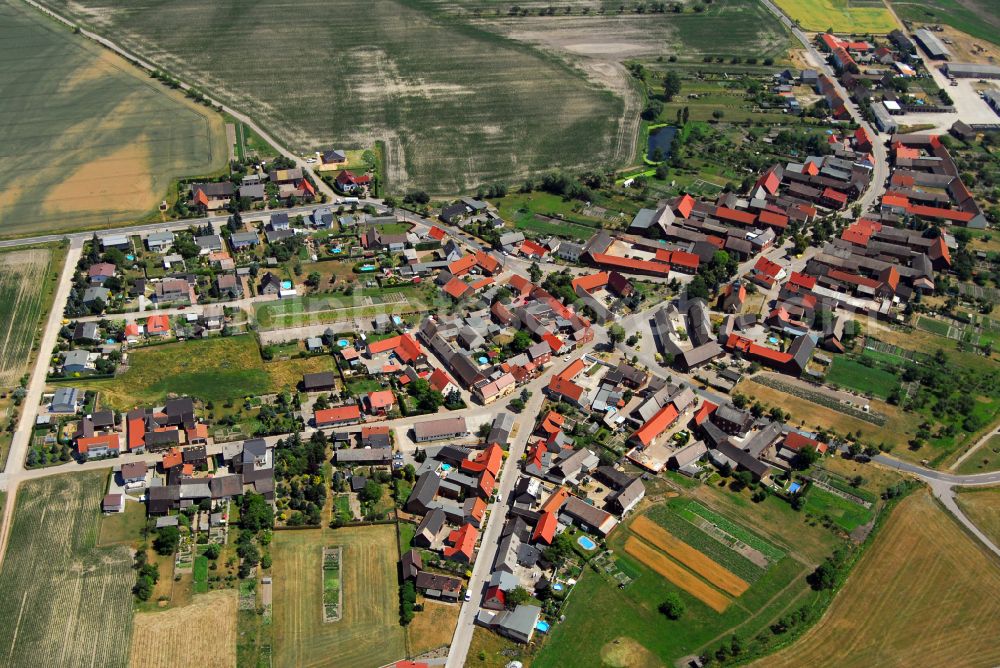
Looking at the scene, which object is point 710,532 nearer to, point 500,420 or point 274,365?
point 500,420

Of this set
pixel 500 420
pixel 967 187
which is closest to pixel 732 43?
pixel 967 187

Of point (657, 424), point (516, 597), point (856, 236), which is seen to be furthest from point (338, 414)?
point (856, 236)

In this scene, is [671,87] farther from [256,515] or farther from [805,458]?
[256,515]

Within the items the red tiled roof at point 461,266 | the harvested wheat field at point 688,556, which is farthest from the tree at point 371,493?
the red tiled roof at point 461,266

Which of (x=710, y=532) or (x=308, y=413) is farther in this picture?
(x=308, y=413)

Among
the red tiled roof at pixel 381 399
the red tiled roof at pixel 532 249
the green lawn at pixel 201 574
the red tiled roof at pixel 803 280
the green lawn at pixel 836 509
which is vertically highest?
the red tiled roof at pixel 803 280

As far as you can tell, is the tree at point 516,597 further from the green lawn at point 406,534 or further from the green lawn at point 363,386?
the green lawn at point 363,386
